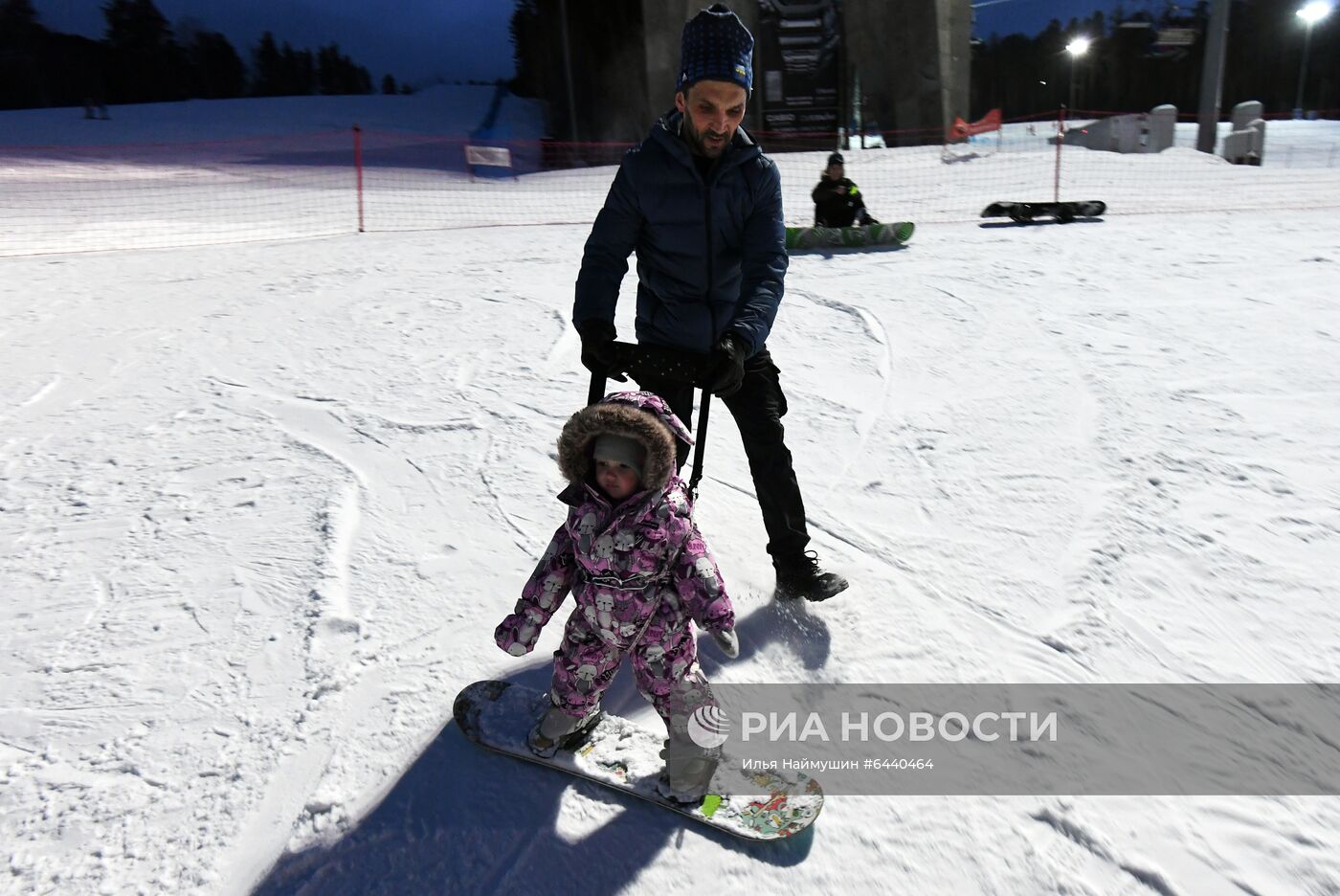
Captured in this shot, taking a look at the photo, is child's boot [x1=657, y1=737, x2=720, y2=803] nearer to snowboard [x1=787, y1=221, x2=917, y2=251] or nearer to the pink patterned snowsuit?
the pink patterned snowsuit

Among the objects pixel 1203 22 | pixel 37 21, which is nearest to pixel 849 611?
pixel 37 21

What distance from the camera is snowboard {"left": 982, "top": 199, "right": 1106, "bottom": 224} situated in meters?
10.7

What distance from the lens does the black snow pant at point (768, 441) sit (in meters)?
2.81

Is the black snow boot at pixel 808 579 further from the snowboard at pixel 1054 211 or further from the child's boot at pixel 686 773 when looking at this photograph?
the snowboard at pixel 1054 211

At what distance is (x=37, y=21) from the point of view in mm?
27641

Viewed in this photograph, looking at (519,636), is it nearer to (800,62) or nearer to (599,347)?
(599,347)

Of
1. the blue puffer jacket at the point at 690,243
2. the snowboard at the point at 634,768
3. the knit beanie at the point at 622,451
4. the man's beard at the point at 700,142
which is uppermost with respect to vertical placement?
the man's beard at the point at 700,142

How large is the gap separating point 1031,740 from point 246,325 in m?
5.99

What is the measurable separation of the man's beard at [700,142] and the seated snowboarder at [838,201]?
25.5ft

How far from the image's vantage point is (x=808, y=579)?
2965 millimetres

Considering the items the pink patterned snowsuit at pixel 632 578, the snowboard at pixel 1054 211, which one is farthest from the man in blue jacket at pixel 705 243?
the snowboard at pixel 1054 211

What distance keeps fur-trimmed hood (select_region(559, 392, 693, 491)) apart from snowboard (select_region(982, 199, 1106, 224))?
9.91 m

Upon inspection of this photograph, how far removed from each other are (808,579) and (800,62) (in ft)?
70.9

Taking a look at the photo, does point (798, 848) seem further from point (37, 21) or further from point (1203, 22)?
point (1203, 22)
